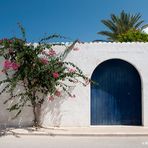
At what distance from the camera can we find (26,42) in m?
12.1

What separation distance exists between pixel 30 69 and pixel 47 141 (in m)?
2.81

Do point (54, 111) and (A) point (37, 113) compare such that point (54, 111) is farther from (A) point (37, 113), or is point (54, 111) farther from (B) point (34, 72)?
(B) point (34, 72)

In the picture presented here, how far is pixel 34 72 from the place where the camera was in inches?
462

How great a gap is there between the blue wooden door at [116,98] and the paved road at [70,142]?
2.27m

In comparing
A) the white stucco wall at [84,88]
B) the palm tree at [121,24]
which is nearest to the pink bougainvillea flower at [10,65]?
the white stucco wall at [84,88]

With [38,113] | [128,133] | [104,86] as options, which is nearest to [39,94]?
[38,113]

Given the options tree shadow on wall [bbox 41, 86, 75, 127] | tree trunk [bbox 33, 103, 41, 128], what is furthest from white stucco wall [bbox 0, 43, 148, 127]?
tree trunk [bbox 33, 103, 41, 128]

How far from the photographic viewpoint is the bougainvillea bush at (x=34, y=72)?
461 inches

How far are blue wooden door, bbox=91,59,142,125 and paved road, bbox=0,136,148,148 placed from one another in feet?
7.44

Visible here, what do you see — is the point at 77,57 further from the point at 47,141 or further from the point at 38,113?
the point at 47,141

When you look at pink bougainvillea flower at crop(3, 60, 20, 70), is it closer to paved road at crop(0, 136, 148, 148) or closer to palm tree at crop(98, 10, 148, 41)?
paved road at crop(0, 136, 148, 148)

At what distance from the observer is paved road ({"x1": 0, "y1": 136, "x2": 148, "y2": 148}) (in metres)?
9.30

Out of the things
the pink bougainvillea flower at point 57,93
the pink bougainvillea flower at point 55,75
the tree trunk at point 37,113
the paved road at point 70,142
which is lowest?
the paved road at point 70,142

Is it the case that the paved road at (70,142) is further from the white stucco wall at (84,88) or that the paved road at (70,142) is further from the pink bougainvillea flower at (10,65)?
the pink bougainvillea flower at (10,65)
